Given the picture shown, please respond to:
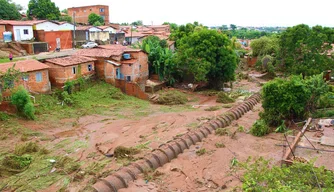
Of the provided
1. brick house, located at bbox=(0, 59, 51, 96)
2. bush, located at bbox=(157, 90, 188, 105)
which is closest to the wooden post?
bush, located at bbox=(157, 90, 188, 105)

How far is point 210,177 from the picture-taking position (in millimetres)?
13984

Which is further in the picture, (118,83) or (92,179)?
(118,83)

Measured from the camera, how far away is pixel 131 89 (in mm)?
32531

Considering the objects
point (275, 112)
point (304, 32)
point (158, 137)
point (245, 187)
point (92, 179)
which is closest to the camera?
point (245, 187)

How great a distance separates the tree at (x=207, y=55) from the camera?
34.0 m

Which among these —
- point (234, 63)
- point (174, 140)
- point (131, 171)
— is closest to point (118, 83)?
point (234, 63)

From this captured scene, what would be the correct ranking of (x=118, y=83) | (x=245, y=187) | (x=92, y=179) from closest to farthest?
1. (x=245, y=187)
2. (x=92, y=179)
3. (x=118, y=83)

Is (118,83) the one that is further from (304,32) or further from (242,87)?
(304,32)

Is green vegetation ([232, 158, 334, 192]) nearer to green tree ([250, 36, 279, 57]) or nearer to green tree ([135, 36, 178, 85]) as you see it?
green tree ([135, 36, 178, 85])

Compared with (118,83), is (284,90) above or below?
above

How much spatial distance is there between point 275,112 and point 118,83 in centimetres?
1768

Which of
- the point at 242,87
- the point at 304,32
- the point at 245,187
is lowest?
the point at 242,87

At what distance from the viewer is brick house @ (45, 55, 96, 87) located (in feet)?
91.0

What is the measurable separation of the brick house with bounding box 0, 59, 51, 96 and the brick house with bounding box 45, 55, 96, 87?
128 centimetres
